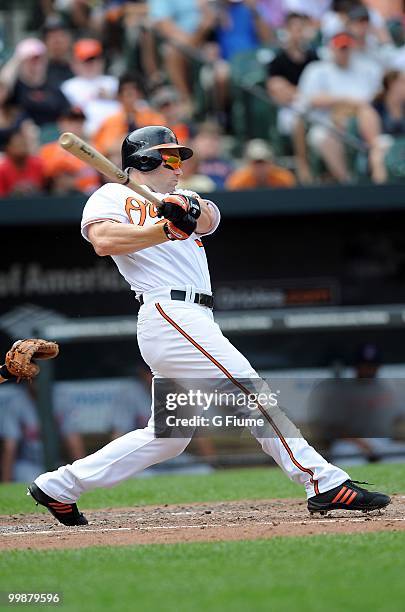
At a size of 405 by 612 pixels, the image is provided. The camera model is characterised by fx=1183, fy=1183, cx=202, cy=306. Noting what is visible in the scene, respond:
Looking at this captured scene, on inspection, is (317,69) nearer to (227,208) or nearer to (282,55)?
(282,55)

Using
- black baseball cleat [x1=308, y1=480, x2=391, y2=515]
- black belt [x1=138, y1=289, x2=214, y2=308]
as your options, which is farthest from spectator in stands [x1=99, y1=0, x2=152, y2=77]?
black baseball cleat [x1=308, y1=480, x2=391, y2=515]

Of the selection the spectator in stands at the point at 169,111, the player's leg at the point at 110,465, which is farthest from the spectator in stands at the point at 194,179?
the player's leg at the point at 110,465

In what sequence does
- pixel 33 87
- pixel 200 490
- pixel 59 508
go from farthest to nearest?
pixel 33 87, pixel 200 490, pixel 59 508

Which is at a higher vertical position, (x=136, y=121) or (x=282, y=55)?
(x=282, y=55)

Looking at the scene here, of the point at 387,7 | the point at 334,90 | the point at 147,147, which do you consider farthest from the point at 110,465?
the point at 387,7

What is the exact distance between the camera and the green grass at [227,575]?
3359 millimetres

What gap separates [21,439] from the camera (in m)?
8.95

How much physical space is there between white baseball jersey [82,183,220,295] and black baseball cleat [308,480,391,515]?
99 centimetres

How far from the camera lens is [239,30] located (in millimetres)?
11445

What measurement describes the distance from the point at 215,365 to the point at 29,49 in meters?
6.02

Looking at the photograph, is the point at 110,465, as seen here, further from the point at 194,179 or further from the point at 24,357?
the point at 194,179

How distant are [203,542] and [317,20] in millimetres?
8516

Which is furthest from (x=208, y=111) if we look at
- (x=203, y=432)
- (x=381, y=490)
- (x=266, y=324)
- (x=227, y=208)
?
(x=381, y=490)

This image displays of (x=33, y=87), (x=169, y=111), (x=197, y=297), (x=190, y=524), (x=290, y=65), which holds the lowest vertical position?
(x=190, y=524)
